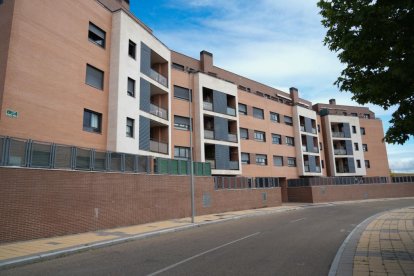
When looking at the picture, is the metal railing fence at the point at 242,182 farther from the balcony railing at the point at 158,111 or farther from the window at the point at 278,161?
the window at the point at 278,161

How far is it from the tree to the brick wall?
36.1m

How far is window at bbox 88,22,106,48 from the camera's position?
21325 mm

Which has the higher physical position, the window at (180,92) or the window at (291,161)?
the window at (180,92)

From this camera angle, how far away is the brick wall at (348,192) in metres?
42.6

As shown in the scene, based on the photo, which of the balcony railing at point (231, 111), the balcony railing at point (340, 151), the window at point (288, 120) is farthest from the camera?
the balcony railing at point (340, 151)

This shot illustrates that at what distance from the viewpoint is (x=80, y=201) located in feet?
48.5

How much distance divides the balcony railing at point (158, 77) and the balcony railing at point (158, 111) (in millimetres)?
2271

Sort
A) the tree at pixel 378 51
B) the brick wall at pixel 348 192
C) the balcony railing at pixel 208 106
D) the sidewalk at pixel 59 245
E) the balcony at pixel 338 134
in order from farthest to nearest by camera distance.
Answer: the balcony at pixel 338 134 → the brick wall at pixel 348 192 → the balcony railing at pixel 208 106 → the sidewalk at pixel 59 245 → the tree at pixel 378 51

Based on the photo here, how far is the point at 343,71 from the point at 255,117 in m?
33.4

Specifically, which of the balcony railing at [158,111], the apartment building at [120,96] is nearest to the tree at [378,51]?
the apartment building at [120,96]

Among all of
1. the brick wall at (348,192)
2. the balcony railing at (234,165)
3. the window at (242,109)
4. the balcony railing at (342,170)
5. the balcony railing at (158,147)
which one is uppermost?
the window at (242,109)

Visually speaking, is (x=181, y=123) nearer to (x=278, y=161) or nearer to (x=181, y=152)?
(x=181, y=152)

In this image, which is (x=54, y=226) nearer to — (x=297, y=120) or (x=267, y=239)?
(x=267, y=239)

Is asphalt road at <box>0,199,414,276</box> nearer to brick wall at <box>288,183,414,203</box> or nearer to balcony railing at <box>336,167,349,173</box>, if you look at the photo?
brick wall at <box>288,183,414,203</box>
